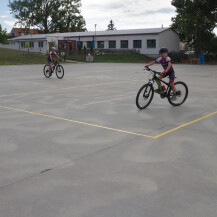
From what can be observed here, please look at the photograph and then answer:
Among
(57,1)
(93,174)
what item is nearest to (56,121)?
(93,174)

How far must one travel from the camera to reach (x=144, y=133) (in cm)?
667

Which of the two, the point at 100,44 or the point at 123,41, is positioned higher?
the point at 123,41

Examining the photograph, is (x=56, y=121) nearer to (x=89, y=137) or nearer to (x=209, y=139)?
(x=89, y=137)

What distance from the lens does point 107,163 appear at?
4859 mm

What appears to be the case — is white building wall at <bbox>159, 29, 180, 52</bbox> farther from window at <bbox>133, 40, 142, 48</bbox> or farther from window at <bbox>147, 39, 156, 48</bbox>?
window at <bbox>133, 40, 142, 48</bbox>

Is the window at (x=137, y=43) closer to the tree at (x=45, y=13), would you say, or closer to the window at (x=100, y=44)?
the window at (x=100, y=44)

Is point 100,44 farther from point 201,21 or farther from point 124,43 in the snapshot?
point 201,21

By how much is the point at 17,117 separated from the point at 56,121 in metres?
1.24

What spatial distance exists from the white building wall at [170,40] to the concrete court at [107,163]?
51086mm

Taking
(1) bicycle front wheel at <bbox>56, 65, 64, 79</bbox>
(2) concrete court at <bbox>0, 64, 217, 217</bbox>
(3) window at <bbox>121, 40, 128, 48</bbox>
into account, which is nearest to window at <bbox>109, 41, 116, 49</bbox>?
(3) window at <bbox>121, 40, 128, 48</bbox>

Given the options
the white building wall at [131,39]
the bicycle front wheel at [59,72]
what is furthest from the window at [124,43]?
the bicycle front wheel at [59,72]

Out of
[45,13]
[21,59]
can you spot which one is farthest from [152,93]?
[45,13]

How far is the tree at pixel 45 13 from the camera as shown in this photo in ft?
290

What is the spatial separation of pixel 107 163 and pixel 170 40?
58286 mm
